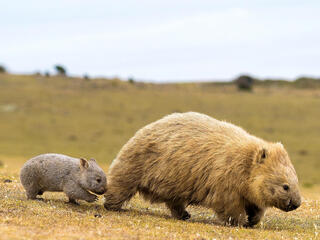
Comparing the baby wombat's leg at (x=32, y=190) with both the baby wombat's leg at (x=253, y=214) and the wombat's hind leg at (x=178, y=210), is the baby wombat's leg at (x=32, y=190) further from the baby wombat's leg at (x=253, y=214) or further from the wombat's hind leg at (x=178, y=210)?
the baby wombat's leg at (x=253, y=214)

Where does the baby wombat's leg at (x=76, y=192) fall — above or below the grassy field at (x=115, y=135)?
above

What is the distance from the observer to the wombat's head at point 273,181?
10.8 m

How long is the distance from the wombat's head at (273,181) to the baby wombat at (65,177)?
3.38 metres

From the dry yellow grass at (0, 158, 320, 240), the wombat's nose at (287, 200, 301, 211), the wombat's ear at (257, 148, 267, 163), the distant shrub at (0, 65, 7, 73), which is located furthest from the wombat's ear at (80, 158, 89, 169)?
the distant shrub at (0, 65, 7, 73)

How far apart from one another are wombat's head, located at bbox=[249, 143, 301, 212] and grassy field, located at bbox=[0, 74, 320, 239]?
24.7 inches

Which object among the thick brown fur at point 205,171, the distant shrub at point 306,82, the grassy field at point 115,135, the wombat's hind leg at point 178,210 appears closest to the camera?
the grassy field at point 115,135

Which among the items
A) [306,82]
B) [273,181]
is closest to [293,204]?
[273,181]

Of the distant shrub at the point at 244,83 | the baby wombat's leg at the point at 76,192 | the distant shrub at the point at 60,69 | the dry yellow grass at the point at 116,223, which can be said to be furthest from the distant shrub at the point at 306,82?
the baby wombat's leg at the point at 76,192

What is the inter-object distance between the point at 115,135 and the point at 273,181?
4083cm

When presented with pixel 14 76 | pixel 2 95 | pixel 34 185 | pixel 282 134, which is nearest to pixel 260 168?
pixel 34 185

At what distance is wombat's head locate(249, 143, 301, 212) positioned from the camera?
10.8m

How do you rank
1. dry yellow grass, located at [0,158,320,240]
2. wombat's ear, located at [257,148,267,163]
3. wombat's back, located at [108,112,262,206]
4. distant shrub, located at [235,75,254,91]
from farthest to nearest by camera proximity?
distant shrub, located at [235,75,254,91] < wombat's back, located at [108,112,262,206] < wombat's ear, located at [257,148,267,163] < dry yellow grass, located at [0,158,320,240]

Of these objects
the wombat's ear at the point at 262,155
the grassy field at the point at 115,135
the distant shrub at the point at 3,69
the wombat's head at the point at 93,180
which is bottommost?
the grassy field at the point at 115,135

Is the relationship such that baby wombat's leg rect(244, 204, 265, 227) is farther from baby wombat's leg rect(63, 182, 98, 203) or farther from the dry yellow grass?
baby wombat's leg rect(63, 182, 98, 203)
